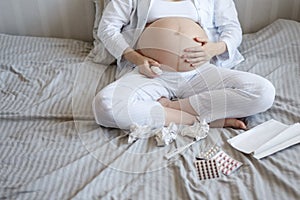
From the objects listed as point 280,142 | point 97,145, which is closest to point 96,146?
point 97,145

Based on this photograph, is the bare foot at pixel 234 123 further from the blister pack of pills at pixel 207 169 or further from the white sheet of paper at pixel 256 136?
the blister pack of pills at pixel 207 169

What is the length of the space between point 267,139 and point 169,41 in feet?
1.54

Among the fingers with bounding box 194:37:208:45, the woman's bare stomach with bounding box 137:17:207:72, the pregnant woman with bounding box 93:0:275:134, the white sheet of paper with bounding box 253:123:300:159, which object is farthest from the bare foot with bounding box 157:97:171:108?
the white sheet of paper with bounding box 253:123:300:159

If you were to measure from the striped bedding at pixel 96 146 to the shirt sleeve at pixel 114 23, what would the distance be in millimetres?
123

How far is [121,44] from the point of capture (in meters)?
1.53

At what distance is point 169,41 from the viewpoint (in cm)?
147

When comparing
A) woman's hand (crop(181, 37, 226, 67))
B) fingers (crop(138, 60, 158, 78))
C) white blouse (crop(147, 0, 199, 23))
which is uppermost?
white blouse (crop(147, 0, 199, 23))

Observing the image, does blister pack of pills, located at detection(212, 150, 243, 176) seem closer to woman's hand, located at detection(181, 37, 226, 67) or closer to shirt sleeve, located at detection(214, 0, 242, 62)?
woman's hand, located at detection(181, 37, 226, 67)

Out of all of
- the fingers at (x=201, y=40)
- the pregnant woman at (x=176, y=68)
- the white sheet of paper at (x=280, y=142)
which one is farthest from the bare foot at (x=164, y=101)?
the white sheet of paper at (x=280, y=142)

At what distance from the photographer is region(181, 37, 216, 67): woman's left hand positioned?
145 centimetres

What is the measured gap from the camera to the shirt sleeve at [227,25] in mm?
1588

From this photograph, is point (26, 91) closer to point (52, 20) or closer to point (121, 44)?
point (121, 44)

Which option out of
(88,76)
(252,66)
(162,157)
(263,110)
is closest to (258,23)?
(252,66)

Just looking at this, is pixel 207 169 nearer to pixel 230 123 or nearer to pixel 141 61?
pixel 230 123
